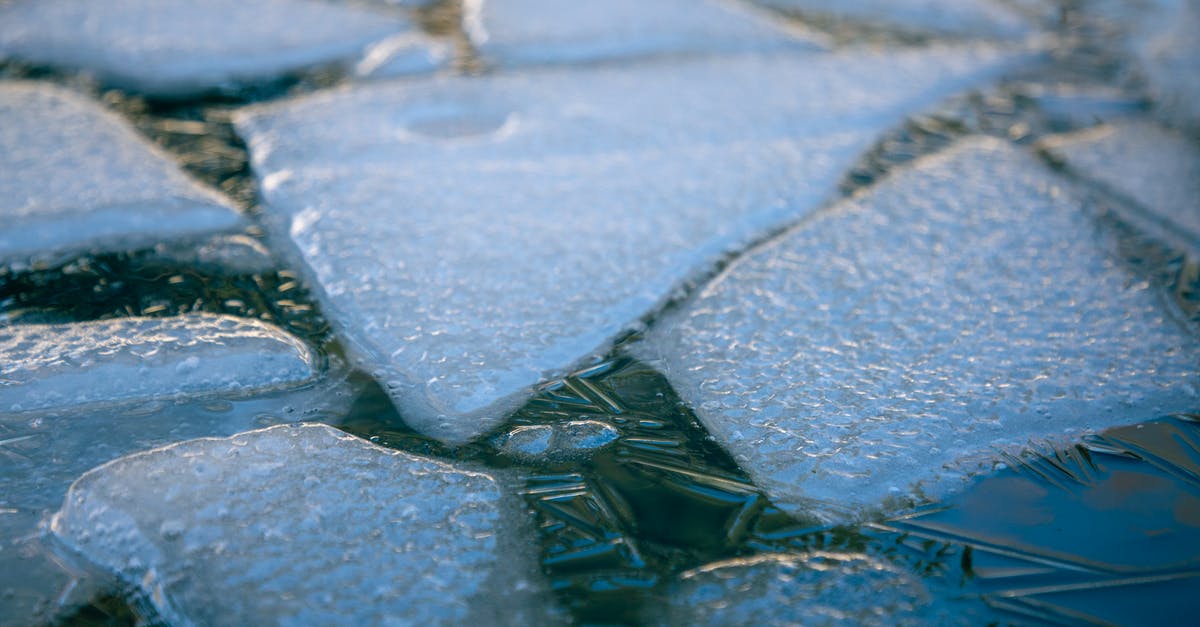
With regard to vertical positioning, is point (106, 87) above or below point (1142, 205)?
below

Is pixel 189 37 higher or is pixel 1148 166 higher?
pixel 1148 166

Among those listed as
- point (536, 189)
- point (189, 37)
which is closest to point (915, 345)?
point (536, 189)

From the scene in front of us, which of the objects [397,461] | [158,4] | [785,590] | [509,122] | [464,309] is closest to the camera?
[785,590]

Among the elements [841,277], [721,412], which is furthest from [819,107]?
[721,412]

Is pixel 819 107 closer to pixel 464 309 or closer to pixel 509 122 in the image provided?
pixel 509 122

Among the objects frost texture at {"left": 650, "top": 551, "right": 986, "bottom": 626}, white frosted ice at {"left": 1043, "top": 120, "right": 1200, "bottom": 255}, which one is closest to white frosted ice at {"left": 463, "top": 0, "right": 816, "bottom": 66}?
white frosted ice at {"left": 1043, "top": 120, "right": 1200, "bottom": 255}

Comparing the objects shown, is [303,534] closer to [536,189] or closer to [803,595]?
[803,595]
